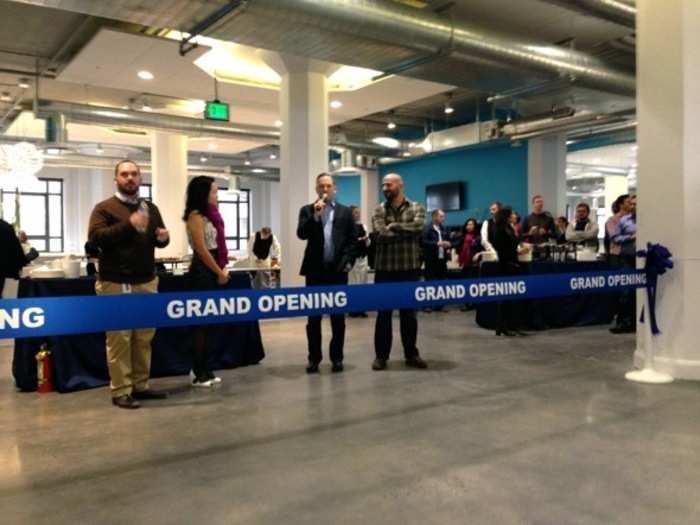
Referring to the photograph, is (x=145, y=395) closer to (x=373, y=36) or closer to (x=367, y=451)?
(x=367, y=451)

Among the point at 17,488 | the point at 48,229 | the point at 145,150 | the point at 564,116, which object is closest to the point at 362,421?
the point at 17,488

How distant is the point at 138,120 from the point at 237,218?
46.0ft

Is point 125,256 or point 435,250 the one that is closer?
point 125,256

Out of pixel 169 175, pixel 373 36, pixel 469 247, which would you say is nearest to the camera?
pixel 373 36

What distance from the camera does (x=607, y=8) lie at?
5688 millimetres

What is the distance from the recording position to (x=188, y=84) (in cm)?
934

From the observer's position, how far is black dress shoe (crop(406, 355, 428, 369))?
4563 mm

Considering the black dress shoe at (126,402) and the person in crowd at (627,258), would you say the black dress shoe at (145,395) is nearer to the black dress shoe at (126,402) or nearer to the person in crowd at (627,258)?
the black dress shoe at (126,402)

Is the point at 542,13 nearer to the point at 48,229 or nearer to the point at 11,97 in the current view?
the point at 11,97

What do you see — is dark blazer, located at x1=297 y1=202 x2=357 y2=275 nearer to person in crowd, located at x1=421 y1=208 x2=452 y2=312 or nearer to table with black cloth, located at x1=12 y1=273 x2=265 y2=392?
table with black cloth, located at x1=12 y1=273 x2=265 y2=392

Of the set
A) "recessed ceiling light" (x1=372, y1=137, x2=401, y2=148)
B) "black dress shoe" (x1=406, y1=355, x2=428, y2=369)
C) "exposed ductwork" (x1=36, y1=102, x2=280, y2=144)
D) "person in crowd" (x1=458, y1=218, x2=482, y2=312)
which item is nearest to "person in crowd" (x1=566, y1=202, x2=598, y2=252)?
"person in crowd" (x1=458, y1=218, x2=482, y2=312)

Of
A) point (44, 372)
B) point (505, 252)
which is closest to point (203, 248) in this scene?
point (44, 372)

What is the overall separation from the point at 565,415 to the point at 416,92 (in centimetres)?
725

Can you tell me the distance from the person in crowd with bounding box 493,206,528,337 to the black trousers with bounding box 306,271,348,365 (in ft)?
7.60
